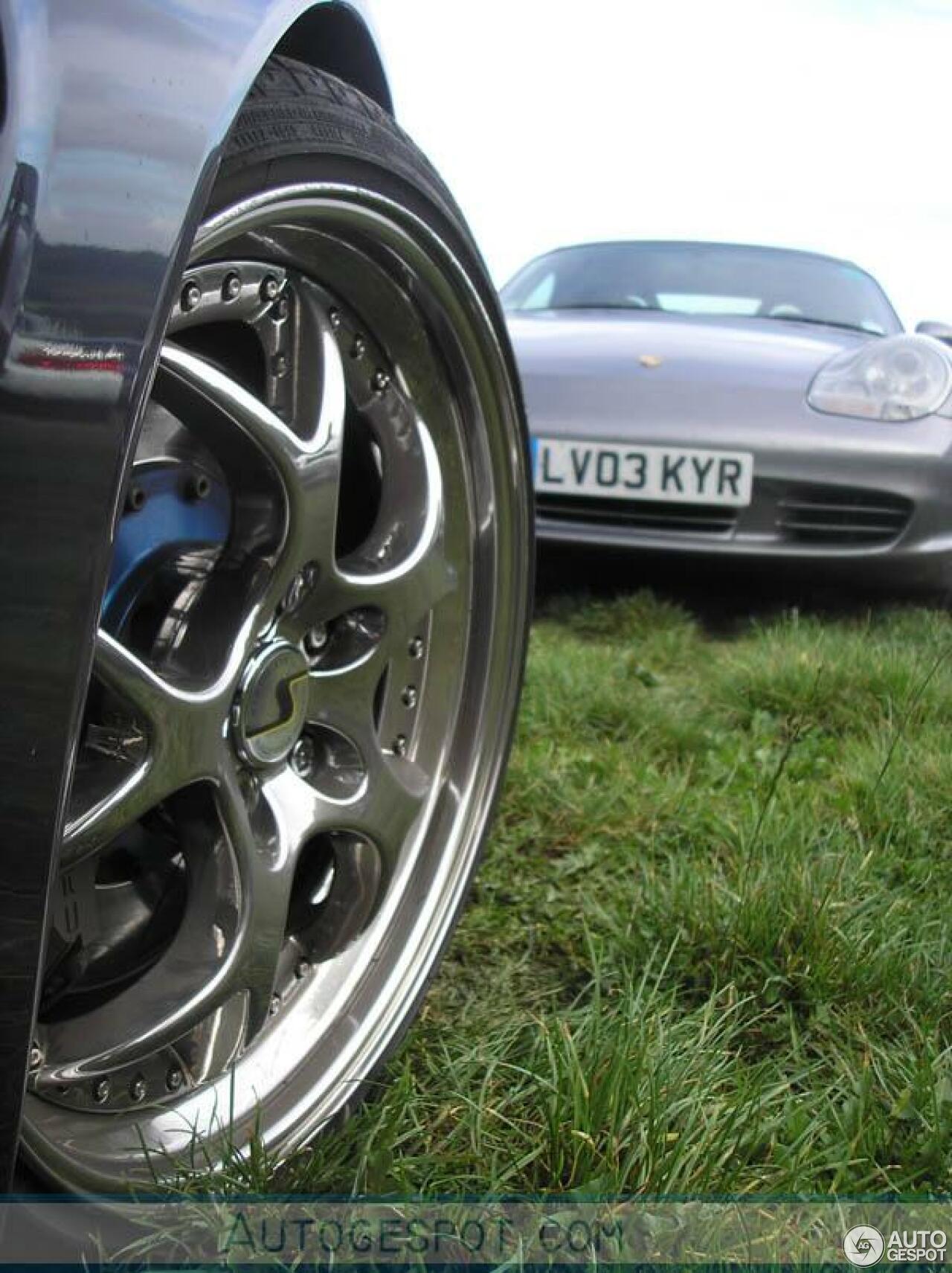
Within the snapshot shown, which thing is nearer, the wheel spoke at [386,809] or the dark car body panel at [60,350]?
the dark car body panel at [60,350]

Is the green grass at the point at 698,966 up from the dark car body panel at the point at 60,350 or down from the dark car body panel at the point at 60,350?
down

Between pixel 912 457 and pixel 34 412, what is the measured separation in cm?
296

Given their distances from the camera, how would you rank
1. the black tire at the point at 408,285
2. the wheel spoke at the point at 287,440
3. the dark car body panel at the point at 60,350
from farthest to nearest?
the wheel spoke at the point at 287,440, the black tire at the point at 408,285, the dark car body panel at the point at 60,350

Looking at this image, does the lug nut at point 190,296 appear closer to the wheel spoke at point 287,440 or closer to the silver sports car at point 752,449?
the wheel spoke at point 287,440

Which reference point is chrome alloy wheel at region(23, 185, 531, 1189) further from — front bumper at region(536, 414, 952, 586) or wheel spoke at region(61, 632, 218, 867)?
front bumper at region(536, 414, 952, 586)

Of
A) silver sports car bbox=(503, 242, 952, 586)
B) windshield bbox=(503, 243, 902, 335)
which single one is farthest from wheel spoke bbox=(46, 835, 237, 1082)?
windshield bbox=(503, 243, 902, 335)

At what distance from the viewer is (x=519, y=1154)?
4.17ft

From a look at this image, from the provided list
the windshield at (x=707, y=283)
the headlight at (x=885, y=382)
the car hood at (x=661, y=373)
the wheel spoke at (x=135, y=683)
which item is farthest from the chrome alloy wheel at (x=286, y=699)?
the windshield at (x=707, y=283)

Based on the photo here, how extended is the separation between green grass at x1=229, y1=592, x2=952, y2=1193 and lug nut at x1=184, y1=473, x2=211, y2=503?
0.61m

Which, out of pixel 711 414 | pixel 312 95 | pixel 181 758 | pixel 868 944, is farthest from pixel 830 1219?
pixel 711 414

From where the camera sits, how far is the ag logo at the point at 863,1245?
3.85 feet

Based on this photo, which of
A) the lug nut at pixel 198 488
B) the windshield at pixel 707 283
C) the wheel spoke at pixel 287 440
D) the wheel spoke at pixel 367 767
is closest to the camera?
the wheel spoke at pixel 287 440

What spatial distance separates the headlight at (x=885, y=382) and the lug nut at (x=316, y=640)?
237cm

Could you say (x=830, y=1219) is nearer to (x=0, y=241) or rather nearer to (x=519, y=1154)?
(x=519, y=1154)
